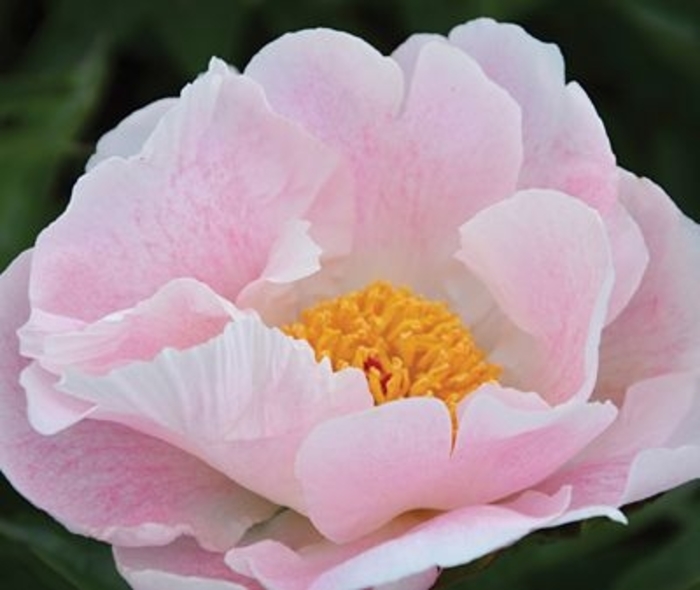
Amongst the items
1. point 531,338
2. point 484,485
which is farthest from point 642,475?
point 531,338

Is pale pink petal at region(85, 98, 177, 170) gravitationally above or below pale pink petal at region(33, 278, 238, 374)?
above

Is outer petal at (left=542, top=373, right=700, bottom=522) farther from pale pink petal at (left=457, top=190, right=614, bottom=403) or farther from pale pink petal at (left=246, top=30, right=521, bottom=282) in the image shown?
pale pink petal at (left=246, top=30, right=521, bottom=282)

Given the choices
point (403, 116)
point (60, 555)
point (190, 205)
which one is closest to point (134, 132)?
point (190, 205)

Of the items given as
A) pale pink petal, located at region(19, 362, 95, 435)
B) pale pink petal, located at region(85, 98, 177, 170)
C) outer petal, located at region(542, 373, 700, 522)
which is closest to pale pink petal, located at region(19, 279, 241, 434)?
pale pink petal, located at region(19, 362, 95, 435)

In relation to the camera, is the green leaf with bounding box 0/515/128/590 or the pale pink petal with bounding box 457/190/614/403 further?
the green leaf with bounding box 0/515/128/590

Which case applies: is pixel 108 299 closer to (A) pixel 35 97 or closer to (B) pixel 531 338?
(B) pixel 531 338

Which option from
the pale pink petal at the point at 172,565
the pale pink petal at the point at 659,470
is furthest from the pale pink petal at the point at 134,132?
the pale pink petal at the point at 659,470

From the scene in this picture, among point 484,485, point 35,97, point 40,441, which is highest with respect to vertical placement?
point 484,485
